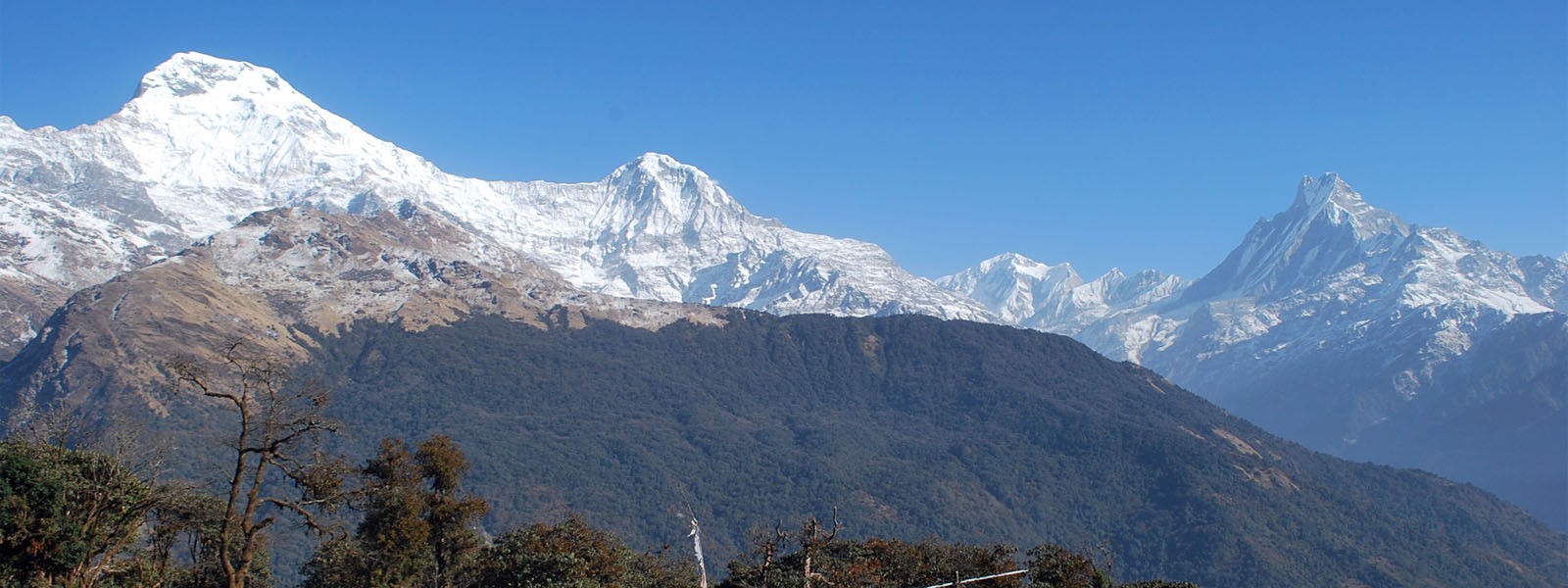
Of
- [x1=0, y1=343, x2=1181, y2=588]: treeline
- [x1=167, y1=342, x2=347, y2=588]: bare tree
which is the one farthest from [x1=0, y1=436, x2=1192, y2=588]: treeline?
[x1=167, y1=342, x2=347, y2=588]: bare tree

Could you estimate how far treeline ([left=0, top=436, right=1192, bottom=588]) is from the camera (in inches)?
1757

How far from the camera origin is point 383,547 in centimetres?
6600

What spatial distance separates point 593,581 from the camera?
62.9 meters

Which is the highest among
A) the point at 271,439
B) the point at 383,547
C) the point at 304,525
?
the point at 271,439

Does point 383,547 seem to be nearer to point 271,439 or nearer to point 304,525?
point 304,525

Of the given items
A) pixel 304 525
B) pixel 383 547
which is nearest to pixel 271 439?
pixel 304 525

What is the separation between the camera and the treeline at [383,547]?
146ft

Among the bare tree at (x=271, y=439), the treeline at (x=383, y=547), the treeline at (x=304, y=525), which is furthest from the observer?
the treeline at (x=383, y=547)

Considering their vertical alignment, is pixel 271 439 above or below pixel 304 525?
above

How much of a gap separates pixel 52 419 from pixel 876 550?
59.2m

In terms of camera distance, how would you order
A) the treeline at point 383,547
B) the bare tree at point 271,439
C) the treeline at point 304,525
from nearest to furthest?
the bare tree at point 271,439 < the treeline at point 304,525 < the treeline at point 383,547

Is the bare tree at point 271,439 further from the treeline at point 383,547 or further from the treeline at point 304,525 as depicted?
the treeline at point 383,547

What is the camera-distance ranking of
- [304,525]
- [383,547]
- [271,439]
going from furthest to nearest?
1. [383,547]
2. [304,525]
3. [271,439]

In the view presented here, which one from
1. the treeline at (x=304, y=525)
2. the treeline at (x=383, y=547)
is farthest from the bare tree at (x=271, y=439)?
the treeline at (x=383, y=547)
